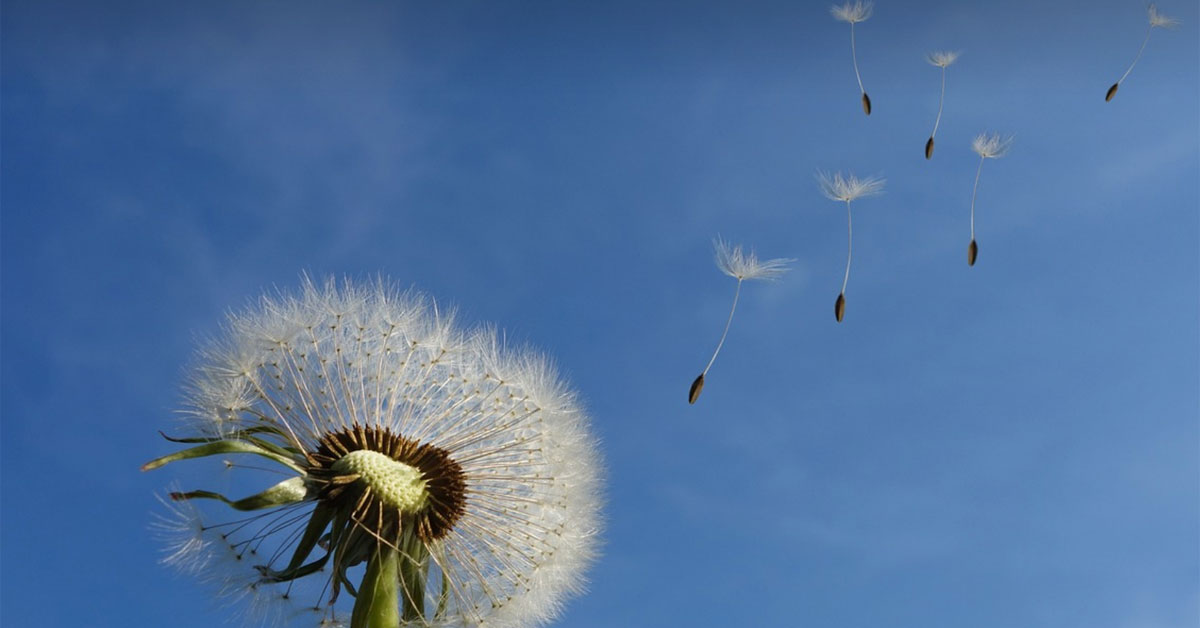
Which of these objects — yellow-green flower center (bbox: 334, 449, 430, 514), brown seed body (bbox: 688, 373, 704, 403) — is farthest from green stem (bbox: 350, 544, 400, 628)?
brown seed body (bbox: 688, 373, 704, 403)

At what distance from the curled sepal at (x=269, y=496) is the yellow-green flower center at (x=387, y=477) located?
37 centimetres

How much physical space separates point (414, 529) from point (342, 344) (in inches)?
69.0

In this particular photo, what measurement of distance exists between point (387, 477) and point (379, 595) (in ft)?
2.76

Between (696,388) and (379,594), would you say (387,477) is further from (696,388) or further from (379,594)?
(696,388)

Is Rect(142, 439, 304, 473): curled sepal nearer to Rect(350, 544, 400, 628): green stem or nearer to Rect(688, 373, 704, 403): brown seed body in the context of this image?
Rect(350, 544, 400, 628): green stem

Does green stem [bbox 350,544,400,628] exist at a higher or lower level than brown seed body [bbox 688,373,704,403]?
lower

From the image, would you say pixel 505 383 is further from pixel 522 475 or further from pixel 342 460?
pixel 342 460

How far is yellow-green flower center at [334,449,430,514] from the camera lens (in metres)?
7.89

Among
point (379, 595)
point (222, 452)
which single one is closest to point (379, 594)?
point (379, 595)

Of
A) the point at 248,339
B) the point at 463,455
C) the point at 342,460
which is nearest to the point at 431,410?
the point at 463,455

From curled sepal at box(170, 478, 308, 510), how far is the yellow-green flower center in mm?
369

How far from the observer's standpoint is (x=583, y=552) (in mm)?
9156

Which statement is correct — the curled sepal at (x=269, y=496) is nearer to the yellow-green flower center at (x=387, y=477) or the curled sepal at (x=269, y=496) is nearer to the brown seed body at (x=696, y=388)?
the yellow-green flower center at (x=387, y=477)

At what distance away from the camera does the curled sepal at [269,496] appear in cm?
742
